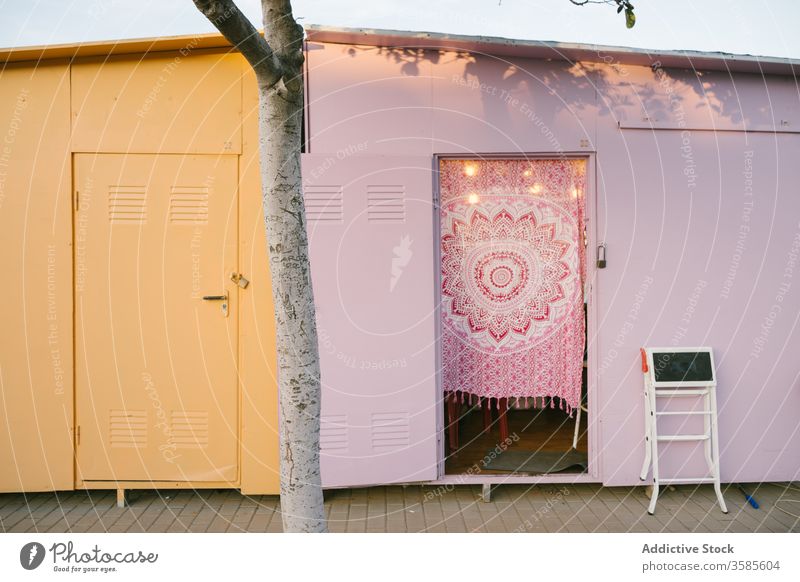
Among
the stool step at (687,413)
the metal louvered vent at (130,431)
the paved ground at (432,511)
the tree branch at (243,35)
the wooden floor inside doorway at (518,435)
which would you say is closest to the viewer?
the tree branch at (243,35)

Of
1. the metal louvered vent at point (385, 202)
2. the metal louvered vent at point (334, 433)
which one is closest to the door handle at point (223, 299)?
the metal louvered vent at point (334, 433)

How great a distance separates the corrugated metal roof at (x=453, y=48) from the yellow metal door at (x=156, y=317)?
0.69 m

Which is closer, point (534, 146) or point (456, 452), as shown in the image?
point (534, 146)

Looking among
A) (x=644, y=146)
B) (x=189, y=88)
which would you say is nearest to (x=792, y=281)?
(x=644, y=146)

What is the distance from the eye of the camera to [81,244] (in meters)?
4.55

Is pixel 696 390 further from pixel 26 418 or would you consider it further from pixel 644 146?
pixel 26 418

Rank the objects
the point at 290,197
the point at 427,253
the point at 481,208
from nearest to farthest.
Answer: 1. the point at 290,197
2. the point at 427,253
3. the point at 481,208

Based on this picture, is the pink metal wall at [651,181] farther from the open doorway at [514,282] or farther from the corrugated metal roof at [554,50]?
the open doorway at [514,282]

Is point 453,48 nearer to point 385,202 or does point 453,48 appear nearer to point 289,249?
point 385,202

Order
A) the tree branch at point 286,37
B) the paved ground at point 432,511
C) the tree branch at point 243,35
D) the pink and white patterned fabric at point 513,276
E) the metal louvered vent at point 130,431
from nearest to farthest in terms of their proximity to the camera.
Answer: the tree branch at point 243,35 → the tree branch at point 286,37 → the paved ground at point 432,511 → the metal louvered vent at point 130,431 → the pink and white patterned fabric at point 513,276

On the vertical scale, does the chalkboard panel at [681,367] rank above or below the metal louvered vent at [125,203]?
below

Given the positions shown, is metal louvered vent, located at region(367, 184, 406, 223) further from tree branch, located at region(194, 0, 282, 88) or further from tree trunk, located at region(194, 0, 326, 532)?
tree branch, located at region(194, 0, 282, 88)

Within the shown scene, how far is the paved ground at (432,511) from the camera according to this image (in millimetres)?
4223
